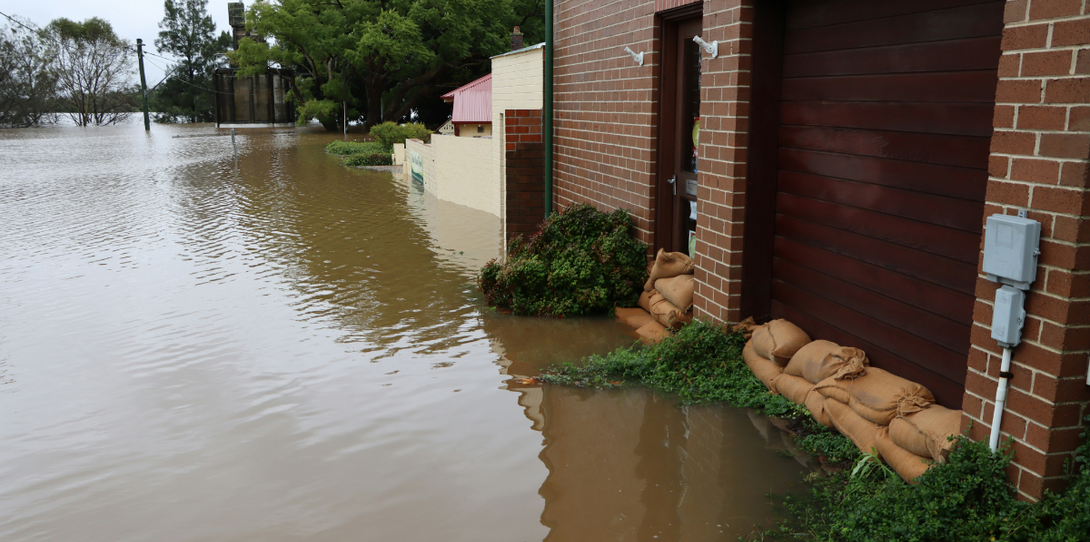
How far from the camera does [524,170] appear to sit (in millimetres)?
10156

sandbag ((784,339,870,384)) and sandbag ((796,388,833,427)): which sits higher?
sandbag ((784,339,870,384))

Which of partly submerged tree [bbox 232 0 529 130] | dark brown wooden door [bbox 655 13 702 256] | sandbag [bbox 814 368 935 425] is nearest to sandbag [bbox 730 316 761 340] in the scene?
sandbag [bbox 814 368 935 425]

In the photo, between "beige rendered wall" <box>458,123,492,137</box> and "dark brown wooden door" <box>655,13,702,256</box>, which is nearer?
"dark brown wooden door" <box>655,13,702,256</box>

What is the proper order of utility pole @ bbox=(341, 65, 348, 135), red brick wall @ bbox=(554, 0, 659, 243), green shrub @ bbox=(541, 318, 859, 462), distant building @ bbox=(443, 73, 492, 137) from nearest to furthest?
green shrub @ bbox=(541, 318, 859, 462)
red brick wall @ bbox=(554, 0, 659, 243)
distant building @ bbox=(443, 73, 492, 137)
utility pole @ bbox=(341, 65, 348, 135)

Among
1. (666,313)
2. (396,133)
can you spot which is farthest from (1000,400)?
(396,133)

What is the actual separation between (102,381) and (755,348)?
15.7 feet

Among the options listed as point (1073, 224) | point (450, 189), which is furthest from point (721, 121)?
point (450, 189)

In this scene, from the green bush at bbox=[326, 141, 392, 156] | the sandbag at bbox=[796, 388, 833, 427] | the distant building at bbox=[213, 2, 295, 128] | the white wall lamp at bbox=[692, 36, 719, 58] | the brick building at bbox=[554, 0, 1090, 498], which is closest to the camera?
the brick building at bbox=[554, 0, 1090, 498]

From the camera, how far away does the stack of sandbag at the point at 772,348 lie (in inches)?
200

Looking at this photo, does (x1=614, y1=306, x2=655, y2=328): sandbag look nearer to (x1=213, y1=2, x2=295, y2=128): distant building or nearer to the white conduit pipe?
the white conduit pipe

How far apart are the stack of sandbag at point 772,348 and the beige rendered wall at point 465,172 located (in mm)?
9326

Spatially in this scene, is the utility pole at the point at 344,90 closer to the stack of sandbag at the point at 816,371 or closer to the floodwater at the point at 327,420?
the floodwater at the point at 327,420

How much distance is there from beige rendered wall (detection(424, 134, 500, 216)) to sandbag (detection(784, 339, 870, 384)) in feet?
32.3

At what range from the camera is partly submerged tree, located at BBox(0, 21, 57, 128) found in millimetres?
62094
